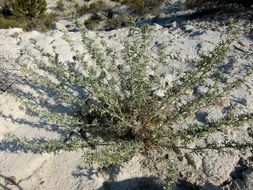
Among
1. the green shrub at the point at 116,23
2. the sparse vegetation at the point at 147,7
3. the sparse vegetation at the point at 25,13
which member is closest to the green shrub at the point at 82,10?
the sparse vegetation at the point at 25,13

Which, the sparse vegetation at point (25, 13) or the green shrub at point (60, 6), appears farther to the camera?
the green shrub at point (60, 6)

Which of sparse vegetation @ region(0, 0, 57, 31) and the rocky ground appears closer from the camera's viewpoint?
the rocky ground

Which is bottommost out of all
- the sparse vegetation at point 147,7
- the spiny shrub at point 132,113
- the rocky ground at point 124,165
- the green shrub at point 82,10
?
the green shrub at point 82,10

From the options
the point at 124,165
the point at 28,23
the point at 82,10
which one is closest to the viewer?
the point at 124,165

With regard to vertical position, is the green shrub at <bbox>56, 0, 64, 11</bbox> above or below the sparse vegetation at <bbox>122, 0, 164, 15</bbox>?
below

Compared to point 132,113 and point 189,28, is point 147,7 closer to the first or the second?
point 189,28

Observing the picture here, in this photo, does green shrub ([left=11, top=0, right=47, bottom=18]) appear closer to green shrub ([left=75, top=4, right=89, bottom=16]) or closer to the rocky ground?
green shrub ([left=75, top=4, right=89, bottom=16])

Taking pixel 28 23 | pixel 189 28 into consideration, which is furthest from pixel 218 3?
pixel 28 23

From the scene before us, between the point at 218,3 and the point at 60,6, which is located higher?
the point at 218,3

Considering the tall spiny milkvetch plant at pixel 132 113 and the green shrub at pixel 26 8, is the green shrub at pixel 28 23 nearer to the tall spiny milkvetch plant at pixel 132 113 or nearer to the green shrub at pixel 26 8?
the green shrub at pixel 26 8

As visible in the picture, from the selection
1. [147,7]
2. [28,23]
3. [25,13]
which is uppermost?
[28,23]

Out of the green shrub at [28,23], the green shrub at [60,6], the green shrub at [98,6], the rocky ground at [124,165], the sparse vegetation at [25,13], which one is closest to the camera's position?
the rocky ground at [124,165]

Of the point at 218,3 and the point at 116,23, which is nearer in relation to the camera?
the point at 218,3

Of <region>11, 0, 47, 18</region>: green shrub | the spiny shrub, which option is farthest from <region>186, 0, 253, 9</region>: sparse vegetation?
<region>11, 0, 47, 18</region>: green shrub
